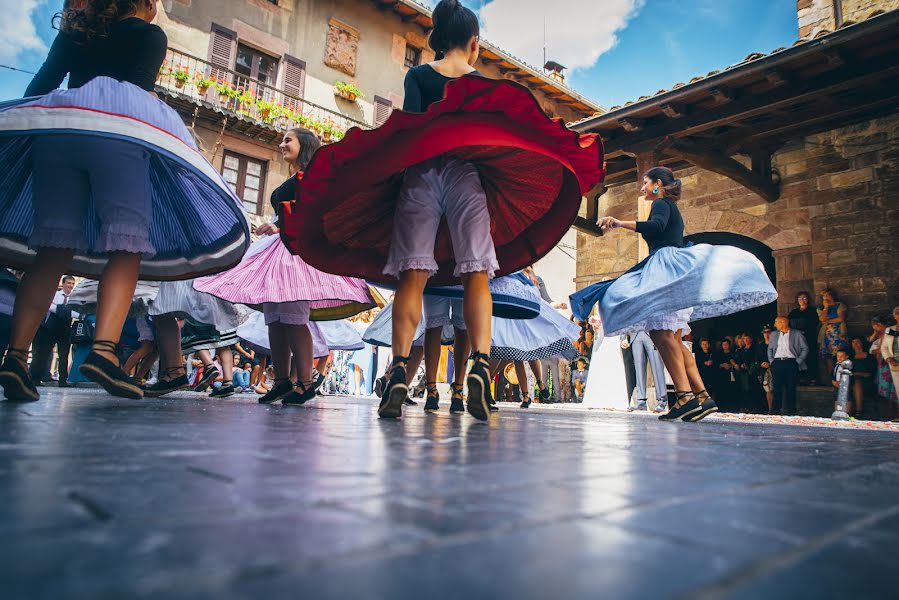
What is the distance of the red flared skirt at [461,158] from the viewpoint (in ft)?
7.29

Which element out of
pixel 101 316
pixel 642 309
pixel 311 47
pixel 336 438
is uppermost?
pixel 311 47

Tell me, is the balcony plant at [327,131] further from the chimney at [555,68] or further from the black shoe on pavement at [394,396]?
the black shoe on pavement at [394,396]

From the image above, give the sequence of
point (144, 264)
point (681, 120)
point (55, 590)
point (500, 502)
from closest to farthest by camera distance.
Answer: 1. point (55, 590)
2. point (500, 502)
3. point (144, 264)
4. point (681, 120)

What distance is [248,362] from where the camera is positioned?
33.5 ft

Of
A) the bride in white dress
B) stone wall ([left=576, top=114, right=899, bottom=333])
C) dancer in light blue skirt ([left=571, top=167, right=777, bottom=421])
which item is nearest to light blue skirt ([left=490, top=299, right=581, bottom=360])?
dancer in light blue skirt ([left=571, top=167, right=777, bottom=421])

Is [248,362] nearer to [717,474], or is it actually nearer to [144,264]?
[144,264]

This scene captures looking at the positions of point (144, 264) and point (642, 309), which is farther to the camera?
point (642, 309)

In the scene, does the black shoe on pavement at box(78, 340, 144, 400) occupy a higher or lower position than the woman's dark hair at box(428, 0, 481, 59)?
lower

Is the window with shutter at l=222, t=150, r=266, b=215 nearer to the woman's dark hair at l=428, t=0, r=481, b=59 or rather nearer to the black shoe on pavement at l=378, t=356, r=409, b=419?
the woman's dark hair at l=428, t=0, r=481, b=59

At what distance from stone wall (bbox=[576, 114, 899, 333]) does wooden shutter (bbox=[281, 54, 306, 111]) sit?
10.9 metres

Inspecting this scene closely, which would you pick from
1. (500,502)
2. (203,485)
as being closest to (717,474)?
(500,502)

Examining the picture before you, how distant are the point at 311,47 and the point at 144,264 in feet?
52.3

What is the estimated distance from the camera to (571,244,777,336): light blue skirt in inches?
140

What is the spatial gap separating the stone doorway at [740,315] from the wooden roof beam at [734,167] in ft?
3.10
